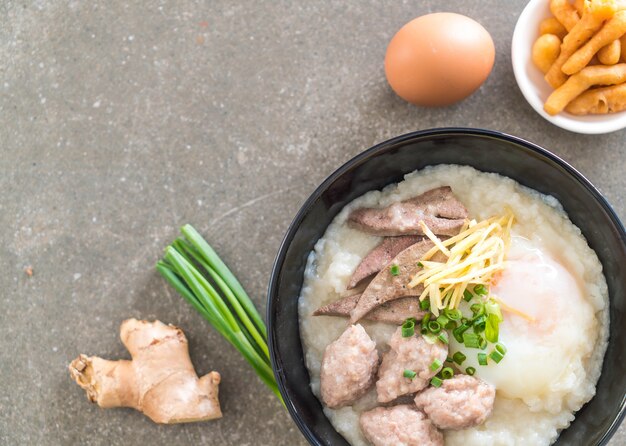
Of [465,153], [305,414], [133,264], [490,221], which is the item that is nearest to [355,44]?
[465,153]

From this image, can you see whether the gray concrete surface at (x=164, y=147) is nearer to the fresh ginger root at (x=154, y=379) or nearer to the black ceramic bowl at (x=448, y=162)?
the fresh ginger root at (x=154, y=379)

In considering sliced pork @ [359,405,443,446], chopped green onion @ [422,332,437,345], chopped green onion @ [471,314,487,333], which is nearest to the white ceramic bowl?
chopped green onion @ [471,314,487,333]

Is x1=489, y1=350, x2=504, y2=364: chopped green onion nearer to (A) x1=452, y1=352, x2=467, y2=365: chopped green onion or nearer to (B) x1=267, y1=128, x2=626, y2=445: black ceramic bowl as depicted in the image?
(A) x1=452, y1=352, x2=467, y2=365: chopped green onion

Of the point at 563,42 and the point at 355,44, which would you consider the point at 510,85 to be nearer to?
the point at 563,42

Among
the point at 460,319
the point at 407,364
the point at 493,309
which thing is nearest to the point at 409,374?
the point at 407,364

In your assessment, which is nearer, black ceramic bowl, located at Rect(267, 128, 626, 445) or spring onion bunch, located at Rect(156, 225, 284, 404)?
black ceramic bowl, located at Rect(267, 128, 626, 445)

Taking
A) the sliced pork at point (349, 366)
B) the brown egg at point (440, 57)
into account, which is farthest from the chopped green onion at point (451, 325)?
the brown egg at point (440, 57)
